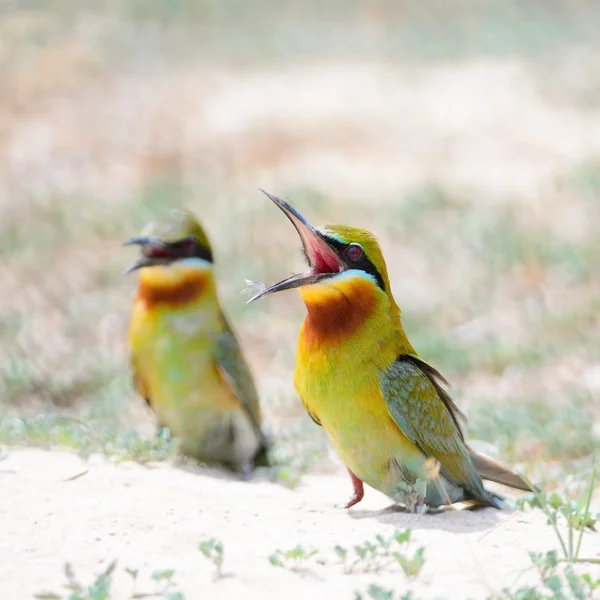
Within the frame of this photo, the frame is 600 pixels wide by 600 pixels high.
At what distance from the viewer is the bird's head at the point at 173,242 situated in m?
4.11

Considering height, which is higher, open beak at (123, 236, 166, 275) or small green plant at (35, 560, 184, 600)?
open beak at (123, 236, 166, 275)

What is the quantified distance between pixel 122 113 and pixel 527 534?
9250 mm

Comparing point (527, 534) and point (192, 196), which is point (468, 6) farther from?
point (527, 534)

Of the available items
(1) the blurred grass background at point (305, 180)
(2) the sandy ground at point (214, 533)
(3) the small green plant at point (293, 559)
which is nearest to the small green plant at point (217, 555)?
(2) the sandy ground at point (214, 533)

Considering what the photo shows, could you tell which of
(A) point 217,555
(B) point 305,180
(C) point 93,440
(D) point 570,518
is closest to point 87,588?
(A) point 217,555

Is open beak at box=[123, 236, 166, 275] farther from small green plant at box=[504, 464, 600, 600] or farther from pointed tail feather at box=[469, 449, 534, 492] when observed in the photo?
small green plant at box=[504, 464, 600, 600]

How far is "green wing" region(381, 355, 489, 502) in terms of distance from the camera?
124 inches

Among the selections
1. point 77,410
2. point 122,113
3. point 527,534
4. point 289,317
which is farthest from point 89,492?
point 122,113

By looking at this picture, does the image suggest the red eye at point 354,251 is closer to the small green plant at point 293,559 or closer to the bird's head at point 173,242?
the small green plant at point 293,559

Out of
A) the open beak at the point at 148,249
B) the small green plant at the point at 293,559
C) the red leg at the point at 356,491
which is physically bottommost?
the red leg at the point at 356,491

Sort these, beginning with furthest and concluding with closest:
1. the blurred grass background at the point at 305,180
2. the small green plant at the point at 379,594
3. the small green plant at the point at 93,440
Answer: the blurred grass background at the point at 305,180
the small green plant at the point at 93,440
the small green plant at the point at 379,594

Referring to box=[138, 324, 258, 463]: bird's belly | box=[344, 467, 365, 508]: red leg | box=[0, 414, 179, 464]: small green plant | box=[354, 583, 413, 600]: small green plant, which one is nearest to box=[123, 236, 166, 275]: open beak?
box=[138, 324, 258, 463]: bird's belly

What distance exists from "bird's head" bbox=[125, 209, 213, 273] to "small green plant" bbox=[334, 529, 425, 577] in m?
1.76

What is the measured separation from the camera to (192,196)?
9.17m
